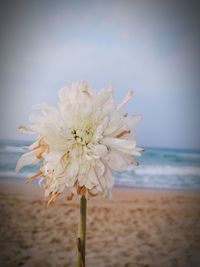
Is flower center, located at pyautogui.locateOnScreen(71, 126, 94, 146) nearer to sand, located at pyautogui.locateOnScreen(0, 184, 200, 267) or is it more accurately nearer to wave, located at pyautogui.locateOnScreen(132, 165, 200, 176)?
sand, located at pyautogui.locateOnScreen(0, 184, 200, 267)

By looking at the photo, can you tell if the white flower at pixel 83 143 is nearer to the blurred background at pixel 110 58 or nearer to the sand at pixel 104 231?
the sand at pixel 104 231

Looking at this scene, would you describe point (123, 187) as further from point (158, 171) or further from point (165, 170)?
point (165, 170)

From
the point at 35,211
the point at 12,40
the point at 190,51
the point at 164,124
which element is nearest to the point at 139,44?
the point at 190,51

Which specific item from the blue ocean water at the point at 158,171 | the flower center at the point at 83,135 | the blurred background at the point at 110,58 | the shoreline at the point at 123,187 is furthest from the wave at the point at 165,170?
the flower center at the point at 83,135

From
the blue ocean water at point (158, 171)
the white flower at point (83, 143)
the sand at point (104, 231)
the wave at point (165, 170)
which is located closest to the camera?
the white flower at point (83, 143)

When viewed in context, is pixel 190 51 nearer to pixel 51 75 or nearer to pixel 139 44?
pixel 139 44

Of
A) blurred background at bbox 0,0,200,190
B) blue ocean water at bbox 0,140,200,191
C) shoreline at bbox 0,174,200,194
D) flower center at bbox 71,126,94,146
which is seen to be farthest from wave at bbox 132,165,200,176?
flower center at bbox 71,126,94,146
